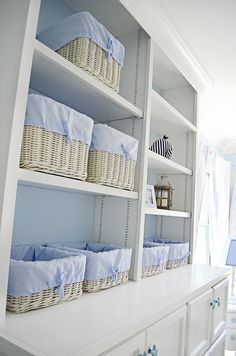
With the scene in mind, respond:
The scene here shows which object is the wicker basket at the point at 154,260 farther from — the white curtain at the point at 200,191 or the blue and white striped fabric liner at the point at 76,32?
the white curtain at the point at 200,191

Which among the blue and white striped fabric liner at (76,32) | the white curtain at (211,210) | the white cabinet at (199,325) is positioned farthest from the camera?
the white curtain at (211,210)

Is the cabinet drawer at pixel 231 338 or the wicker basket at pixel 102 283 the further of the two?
the cabinet drawer at pixel 231 338

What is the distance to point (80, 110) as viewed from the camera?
1528 mm

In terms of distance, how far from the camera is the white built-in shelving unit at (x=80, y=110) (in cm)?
88

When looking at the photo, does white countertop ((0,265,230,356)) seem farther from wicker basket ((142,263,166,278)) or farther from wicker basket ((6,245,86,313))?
wicker basket ((142,263,166,278))

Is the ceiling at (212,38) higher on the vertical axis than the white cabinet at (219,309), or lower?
higher

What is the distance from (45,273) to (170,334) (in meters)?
0.58

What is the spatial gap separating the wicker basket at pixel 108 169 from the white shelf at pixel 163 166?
1.02 feet

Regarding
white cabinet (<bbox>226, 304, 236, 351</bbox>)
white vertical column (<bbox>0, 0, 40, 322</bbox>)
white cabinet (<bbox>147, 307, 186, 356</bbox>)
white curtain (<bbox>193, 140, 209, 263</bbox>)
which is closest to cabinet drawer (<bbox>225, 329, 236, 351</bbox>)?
white cabinet (<bbox>226, 304, 236, 351</bbox>)

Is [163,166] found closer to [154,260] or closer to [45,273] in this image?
[154,260]

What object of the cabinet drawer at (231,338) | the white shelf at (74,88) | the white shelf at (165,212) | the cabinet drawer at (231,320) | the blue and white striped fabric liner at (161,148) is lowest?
the cabinet drawer at (231,338)

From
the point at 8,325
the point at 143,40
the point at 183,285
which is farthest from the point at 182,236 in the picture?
the point at 8,325

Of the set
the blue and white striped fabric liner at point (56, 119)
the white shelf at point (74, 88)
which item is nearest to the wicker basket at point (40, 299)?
the blue and white striped fabric liner at point (56, 119)

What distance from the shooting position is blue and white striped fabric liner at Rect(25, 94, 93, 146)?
945 mm
